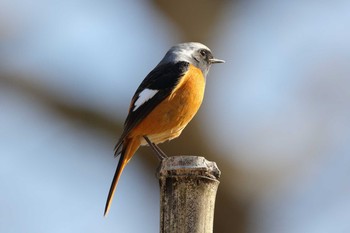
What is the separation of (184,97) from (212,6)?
3.12 m

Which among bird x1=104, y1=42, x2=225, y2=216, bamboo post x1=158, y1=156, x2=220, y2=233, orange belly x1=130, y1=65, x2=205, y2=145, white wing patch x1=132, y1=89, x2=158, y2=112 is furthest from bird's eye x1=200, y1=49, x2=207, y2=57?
bamboo post x1=158, y1=156, x2=220, y2=233

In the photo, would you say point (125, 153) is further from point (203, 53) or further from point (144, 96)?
point (203, 53)

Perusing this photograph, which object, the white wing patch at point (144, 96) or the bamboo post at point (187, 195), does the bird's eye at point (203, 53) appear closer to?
the white wing patch at point (144, 96)

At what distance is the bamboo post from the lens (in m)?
3.04

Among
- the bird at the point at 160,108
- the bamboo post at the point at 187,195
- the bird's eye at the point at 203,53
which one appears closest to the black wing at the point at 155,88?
the bird at the point at 160,108

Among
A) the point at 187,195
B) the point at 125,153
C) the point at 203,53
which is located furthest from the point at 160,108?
the point at 187,195

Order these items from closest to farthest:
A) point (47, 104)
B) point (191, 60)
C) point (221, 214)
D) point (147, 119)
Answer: point (147, 119)
point (191, 60)
point (221, 214)
point (47, 104)

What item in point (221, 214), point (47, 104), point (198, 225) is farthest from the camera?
point (47, 104)

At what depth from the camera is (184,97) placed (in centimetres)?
590

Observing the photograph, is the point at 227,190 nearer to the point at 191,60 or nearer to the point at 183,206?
the point at 191,60

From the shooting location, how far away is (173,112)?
5.86 meters

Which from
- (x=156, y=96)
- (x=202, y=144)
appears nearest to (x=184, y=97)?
(x=156, y=96)

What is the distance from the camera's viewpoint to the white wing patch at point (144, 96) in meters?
5.91

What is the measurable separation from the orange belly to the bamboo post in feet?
8.34
